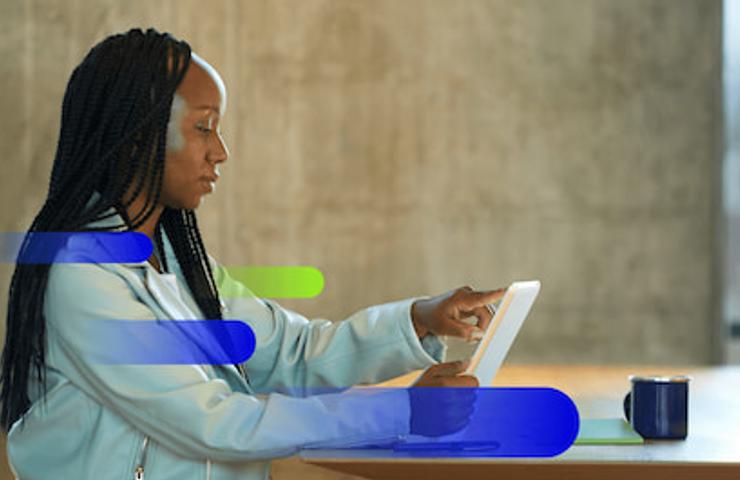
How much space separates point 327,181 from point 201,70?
2832 mm

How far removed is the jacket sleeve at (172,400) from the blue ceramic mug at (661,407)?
59cm

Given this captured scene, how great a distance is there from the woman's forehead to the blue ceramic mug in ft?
2.40

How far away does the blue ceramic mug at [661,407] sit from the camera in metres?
1.57

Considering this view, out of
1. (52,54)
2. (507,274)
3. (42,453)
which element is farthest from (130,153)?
(507,274)

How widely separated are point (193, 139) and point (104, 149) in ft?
0.30

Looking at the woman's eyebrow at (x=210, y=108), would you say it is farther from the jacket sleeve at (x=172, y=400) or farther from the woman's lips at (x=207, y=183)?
the jacket sleeve at (x=172, y=400)

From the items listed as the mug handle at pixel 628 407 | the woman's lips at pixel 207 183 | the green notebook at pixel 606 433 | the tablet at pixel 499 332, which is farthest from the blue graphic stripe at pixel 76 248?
the mug handle at pixel 628 407

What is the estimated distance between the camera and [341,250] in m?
4.04

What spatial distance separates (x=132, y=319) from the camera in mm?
1088

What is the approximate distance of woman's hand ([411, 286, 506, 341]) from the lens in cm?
137

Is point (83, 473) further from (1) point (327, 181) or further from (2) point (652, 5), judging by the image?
(2) point (652, 5)
